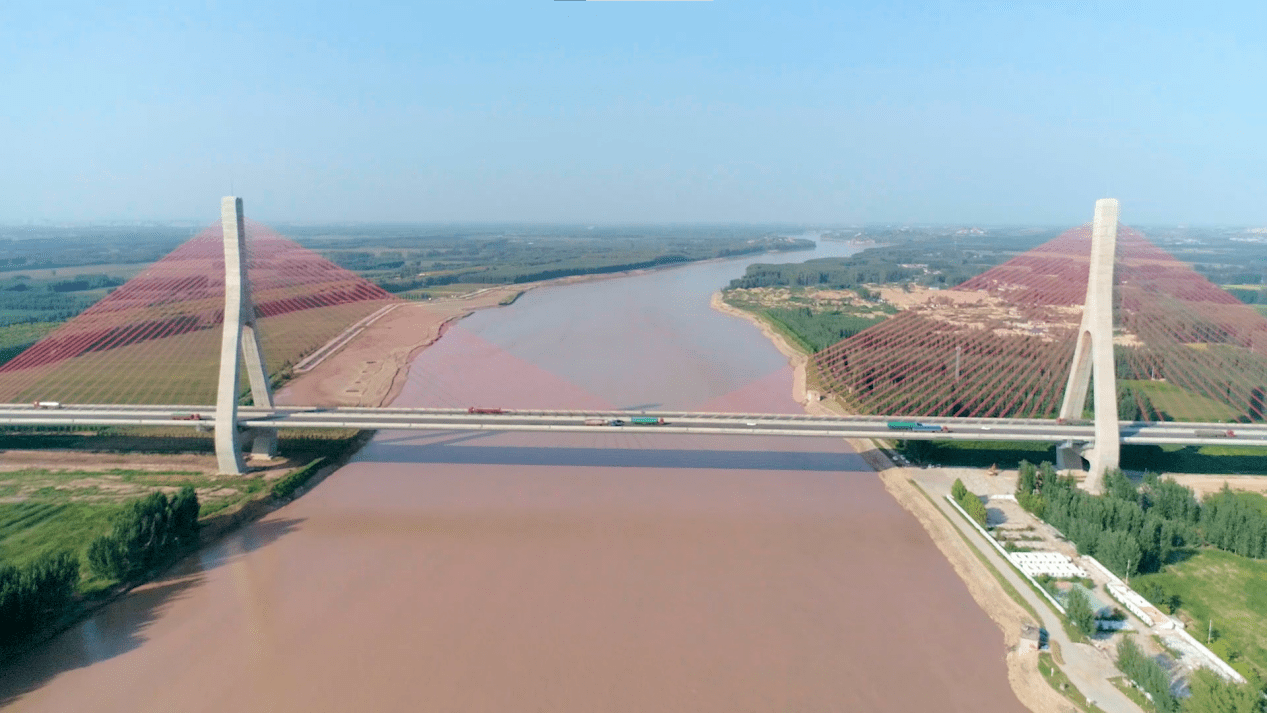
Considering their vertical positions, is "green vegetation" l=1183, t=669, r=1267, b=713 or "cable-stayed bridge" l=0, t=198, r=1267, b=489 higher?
"cable-stayed bridge" l=0, t=198, r=1267, b=489

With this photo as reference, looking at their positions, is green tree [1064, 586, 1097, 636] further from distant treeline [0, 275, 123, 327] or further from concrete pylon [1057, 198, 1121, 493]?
distant treeline [0, 275, 123, 327]

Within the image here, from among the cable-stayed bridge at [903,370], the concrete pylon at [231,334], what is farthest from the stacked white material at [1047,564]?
the concrete pylon at [231,334]

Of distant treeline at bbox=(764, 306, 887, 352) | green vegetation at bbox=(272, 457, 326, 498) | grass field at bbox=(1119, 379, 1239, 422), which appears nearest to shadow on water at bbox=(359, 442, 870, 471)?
green vegetation at bbox=(272, 457, 326, 498)

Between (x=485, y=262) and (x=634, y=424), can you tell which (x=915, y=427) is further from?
(x=485, y=262)

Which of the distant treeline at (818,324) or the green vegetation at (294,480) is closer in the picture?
the green vegetation at (294,480)

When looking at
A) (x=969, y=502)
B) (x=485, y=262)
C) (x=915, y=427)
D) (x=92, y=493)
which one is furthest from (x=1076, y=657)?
(x=485, y=262)

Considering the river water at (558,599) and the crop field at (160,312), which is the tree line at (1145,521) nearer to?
the river water at (558,599)
